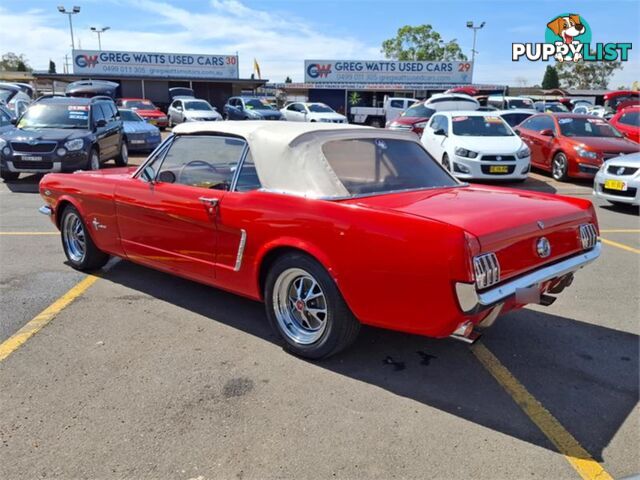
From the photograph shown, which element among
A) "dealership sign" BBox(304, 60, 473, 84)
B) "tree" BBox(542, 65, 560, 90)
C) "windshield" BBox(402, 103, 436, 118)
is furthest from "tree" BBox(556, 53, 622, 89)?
"windshield" BBox(402, 103, 436, 118)

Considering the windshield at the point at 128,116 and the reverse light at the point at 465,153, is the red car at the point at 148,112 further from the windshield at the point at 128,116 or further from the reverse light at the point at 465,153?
the reverse light at the point at 465,153

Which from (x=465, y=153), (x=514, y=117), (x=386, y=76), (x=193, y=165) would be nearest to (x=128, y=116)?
(x=465, y=153)

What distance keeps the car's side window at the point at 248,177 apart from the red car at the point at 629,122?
12846 millimetres

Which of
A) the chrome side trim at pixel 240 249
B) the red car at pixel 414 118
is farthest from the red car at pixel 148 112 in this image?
the chrome side trim at pixel 240 249

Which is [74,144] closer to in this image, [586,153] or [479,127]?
[479,127]

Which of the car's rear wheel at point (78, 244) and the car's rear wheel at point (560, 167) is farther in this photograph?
the car's rear wheel at point (560, 167)

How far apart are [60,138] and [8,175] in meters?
1.61

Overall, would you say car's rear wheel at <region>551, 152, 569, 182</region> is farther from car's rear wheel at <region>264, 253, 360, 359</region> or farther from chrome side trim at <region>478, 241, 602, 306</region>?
car's rear wheel at <region>264, 253, 360, 359</region>

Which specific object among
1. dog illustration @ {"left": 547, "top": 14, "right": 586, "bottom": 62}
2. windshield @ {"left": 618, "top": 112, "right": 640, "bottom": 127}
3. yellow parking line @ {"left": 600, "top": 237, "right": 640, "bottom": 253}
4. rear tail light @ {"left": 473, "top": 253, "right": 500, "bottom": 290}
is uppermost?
dog illustration @ {"left": 547, "top": 14, "right": 586, "bottom": 62}

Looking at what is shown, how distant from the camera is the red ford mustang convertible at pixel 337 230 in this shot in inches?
116

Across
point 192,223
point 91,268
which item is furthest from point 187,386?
point 91,268

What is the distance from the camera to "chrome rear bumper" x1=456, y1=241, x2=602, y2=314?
2812mm

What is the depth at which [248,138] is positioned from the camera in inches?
156

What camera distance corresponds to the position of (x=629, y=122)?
1436 cm
